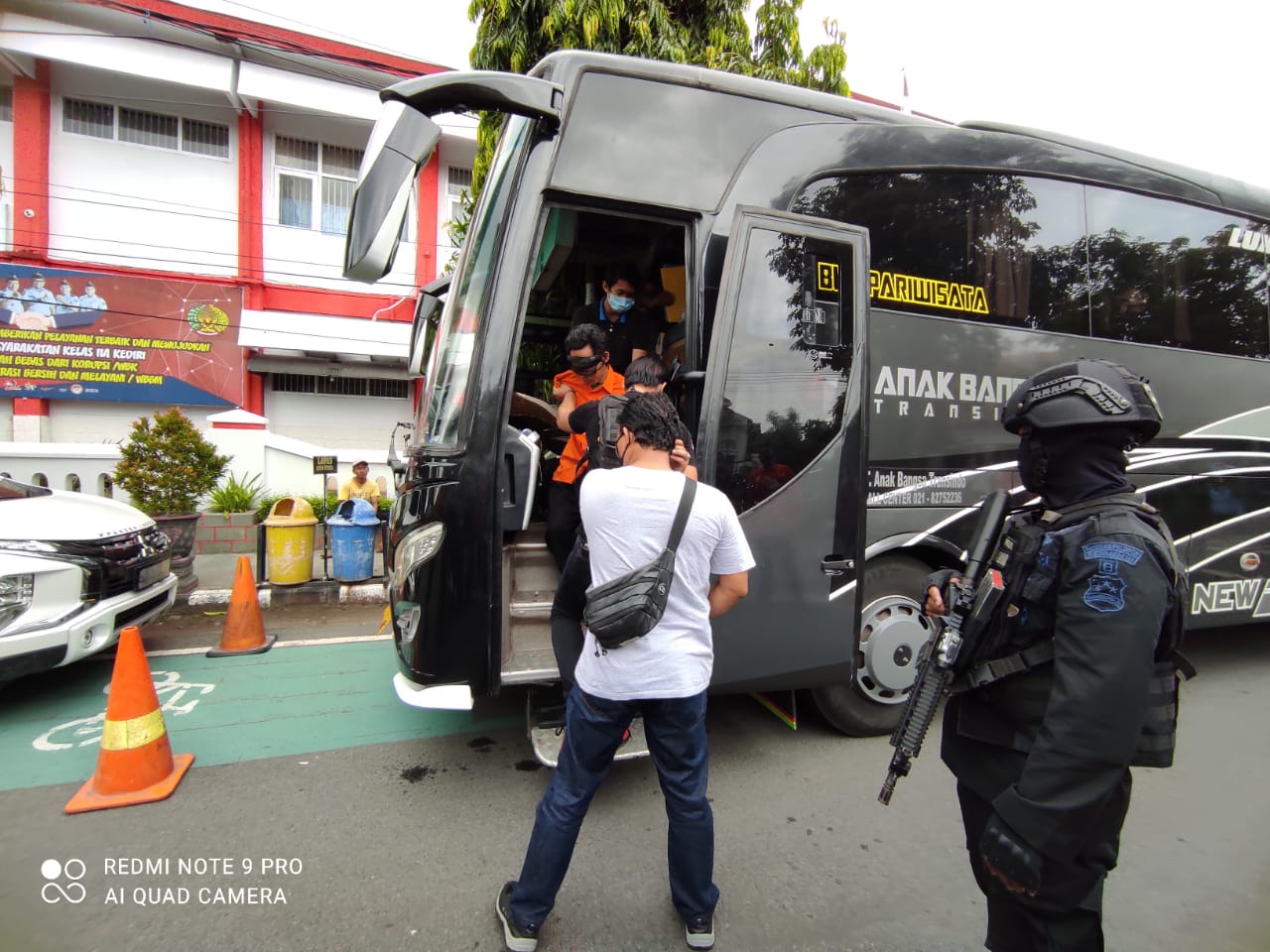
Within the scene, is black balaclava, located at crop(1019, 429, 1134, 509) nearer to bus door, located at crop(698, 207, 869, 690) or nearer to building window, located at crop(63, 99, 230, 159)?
bus door, located at crop(698, 207, 869, 690)

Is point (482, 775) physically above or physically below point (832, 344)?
below

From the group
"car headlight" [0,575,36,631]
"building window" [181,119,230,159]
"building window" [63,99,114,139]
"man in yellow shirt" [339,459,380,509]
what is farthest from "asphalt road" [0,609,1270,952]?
"building window" [63,99,114,139]

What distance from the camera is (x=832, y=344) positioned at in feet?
10.5

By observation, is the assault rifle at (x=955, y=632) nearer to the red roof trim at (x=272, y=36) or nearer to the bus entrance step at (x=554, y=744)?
the bus entrance step at (x=554, y=744)

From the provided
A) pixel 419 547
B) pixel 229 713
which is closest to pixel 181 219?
pixel 229 713

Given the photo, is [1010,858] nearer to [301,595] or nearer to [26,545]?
[26,545]

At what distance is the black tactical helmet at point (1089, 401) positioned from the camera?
1.49 meters

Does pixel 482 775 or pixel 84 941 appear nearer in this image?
pixel 84 941

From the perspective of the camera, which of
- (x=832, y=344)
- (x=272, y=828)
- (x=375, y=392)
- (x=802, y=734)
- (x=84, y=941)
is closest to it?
(x=84, y=941)

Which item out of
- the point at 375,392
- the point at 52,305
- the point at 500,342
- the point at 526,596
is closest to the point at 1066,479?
the point at 500,342

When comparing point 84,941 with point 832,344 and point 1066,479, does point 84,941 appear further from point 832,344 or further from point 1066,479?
point 832,344

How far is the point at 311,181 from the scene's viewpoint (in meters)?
13.0

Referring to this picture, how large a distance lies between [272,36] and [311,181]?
7.83ft

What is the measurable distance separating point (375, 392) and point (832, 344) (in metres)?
12.1
